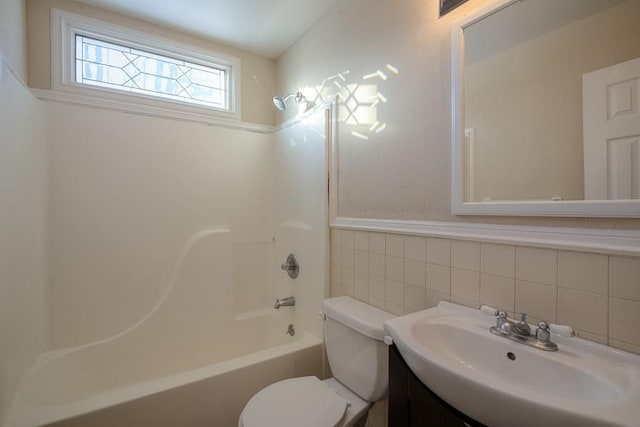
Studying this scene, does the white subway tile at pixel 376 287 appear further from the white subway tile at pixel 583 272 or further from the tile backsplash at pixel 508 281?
the white subway tile at pixel 583 272

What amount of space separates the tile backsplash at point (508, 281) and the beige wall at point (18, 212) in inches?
60.9

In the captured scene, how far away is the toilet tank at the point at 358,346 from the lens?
1.17 metres

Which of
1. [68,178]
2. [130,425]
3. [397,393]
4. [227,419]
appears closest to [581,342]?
[397,393]

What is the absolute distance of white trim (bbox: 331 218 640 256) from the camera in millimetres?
750

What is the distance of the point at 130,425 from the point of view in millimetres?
1192

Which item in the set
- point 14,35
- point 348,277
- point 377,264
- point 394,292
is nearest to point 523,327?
point 394,292

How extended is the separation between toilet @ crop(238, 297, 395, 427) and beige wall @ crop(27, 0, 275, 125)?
1.76 metres

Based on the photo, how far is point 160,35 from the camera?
204cm

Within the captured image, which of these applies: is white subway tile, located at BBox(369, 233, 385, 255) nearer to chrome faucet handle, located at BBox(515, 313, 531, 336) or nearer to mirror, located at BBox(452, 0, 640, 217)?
mirror, located at BBox(452, 0, 640, 217)

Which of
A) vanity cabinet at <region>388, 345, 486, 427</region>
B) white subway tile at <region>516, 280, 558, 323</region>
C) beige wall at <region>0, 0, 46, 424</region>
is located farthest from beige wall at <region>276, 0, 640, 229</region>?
beige wall at <region>0, 0, 46, 424</region>

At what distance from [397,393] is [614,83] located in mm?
1097

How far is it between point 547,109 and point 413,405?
3.27 ft

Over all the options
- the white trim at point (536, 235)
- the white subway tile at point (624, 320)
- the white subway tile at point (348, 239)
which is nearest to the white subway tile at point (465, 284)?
the white trim at point (536, 235)

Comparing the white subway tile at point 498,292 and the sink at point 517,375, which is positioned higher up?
the white subway tile at point 498,292
